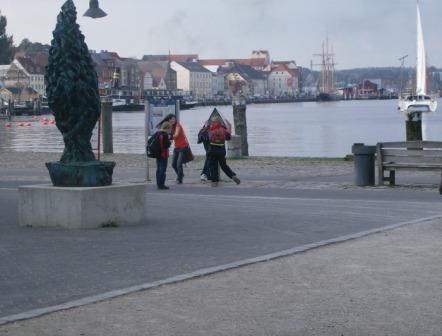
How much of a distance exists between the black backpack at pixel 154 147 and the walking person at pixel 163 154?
0.13 feet

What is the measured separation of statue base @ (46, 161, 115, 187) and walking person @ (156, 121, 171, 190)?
7.42 m

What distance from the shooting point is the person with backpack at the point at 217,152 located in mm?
23547

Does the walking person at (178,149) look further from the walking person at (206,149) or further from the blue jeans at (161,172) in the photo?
the blue jeans at (161,172)

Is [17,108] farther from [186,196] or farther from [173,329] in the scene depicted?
[173,329]

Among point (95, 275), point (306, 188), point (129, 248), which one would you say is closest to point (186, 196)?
point (306, 188)

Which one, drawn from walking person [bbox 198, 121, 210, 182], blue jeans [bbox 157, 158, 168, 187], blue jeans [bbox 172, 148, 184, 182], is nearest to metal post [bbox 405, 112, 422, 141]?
walking person [bbox 198, 121, 210, 182]

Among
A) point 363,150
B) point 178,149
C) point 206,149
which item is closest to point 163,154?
point 178,149

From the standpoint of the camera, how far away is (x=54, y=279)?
33.6 ft

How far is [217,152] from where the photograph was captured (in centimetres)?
2372

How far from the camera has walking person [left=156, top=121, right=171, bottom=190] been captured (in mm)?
22219

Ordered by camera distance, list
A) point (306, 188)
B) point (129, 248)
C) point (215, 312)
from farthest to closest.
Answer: point (306, 188) → point (129, 248) → point (215, 312)

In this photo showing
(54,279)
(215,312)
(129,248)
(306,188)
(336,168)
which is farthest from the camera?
(336,168)

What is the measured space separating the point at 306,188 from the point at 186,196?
3.17m

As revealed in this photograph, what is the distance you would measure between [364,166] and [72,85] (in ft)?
30.1
